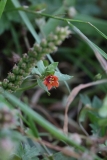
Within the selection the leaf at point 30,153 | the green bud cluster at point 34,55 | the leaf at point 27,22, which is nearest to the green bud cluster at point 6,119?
the green bud cluster at point 34,55

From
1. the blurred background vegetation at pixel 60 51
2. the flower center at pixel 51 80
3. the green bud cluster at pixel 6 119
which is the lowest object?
the green bud cluster at pixel 6 119

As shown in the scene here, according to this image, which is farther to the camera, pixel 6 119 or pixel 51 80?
pixel 51 80

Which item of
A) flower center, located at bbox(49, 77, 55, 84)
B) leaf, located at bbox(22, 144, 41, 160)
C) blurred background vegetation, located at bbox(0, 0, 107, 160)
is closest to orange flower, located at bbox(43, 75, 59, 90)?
flower center, located at bbox(49, 77, 55, 84)

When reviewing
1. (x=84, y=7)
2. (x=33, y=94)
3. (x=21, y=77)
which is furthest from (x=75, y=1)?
(x=21, y=77)

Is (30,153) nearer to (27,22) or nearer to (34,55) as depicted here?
(34,55)

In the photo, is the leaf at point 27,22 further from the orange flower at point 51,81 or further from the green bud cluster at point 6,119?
the green bud cluster at point 6,119

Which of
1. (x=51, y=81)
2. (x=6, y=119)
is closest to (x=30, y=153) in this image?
(x=51, y=81)

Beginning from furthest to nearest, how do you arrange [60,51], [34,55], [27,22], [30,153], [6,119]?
[60,51] → [27,22] → [30,153] → [34,55] → [6,119]

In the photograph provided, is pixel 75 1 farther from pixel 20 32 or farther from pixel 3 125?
pixel 3 125
